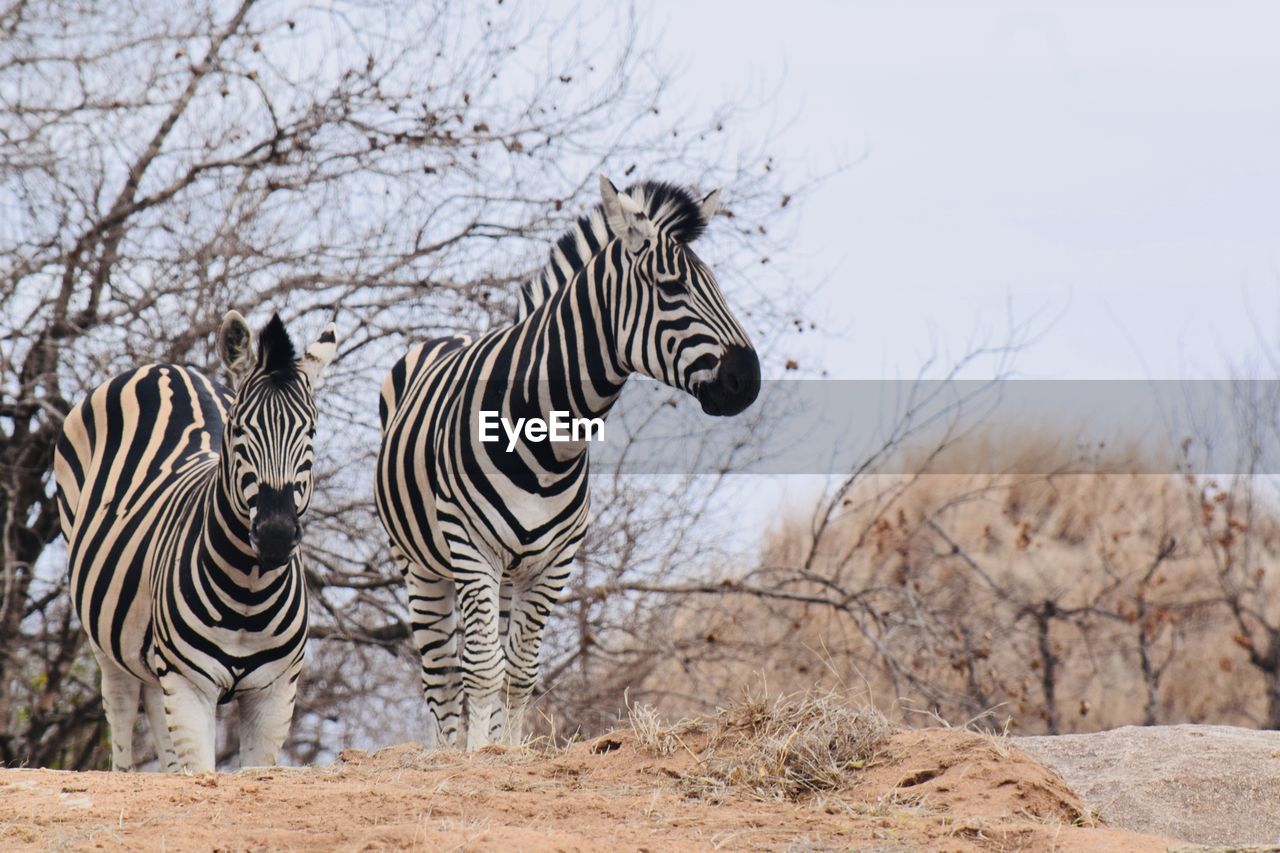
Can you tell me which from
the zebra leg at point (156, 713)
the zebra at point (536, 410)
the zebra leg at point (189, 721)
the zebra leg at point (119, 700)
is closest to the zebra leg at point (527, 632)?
the zebra at point (536, 410)

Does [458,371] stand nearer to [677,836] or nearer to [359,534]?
[677,836]

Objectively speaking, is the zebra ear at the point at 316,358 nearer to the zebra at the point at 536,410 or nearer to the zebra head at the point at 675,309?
the zebra at the point at 536,410

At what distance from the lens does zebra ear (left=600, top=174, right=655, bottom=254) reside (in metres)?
6.20

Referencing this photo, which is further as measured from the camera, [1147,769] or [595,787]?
[1147,769]

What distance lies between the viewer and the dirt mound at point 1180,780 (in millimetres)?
4809

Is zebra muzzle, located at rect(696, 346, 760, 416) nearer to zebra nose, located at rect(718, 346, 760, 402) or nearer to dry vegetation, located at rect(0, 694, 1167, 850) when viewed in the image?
zebra nose, located at rect(718, 346, 760, 402)

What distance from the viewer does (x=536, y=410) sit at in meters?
6.53

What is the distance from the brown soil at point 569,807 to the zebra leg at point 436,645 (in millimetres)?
1970

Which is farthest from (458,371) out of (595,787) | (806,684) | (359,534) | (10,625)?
(806,684)

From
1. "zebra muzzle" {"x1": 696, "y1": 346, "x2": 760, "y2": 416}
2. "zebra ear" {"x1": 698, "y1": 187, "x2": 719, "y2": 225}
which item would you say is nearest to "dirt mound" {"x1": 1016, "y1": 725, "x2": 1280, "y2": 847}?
"zebra muzzle" {"x1": 696, "y1": 346, "x2": 760, "y2": 416}

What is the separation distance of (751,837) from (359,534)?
24.5ft

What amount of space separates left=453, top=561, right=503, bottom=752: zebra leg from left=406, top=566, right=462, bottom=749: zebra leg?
25.3 inches

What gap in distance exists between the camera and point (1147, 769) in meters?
5.29

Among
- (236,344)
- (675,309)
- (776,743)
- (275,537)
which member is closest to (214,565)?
(275,537)
